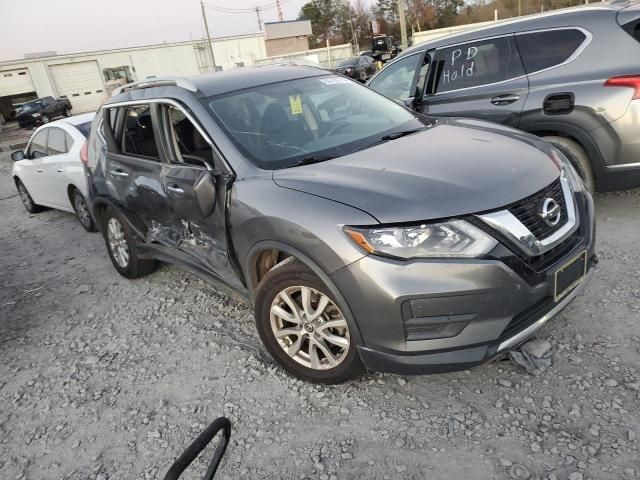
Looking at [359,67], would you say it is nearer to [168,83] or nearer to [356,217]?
[168,83]

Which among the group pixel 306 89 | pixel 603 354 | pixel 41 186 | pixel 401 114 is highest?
pixel 306 89

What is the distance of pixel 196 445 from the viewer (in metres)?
1.58

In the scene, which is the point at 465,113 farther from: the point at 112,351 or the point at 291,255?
the point at 112,351

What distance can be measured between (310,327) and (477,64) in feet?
11.5

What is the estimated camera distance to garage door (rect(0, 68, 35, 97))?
1515 inches

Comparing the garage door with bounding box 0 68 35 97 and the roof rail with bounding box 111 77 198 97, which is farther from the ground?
the garage door with bounding box 0 68 35 97

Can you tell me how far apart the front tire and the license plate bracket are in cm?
102

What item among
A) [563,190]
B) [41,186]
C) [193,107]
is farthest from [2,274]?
[563,190]

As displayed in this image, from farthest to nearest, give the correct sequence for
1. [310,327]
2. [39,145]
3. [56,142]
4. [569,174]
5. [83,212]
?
[39,145], [56,142], [83,212], [569,174], [310,327]

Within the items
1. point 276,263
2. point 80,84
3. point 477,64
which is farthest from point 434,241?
point 80,84

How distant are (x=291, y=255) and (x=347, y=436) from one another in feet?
3.13

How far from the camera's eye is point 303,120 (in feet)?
10.8

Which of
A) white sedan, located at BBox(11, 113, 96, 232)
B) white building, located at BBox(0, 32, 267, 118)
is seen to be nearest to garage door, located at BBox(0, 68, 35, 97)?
white building, located at BBox(0, 32, 267, 118)

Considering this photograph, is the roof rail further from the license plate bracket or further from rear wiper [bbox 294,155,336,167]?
the license plate bracket
